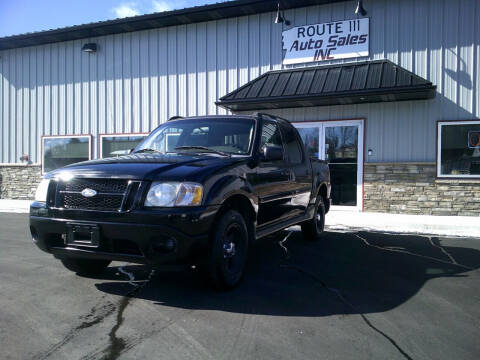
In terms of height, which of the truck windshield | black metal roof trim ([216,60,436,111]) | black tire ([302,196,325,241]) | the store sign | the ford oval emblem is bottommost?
black tire ([302,196,325,241])

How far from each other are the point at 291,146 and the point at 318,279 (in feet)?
6.87

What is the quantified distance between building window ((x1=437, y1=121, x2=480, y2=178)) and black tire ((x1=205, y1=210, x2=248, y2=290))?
792 cm

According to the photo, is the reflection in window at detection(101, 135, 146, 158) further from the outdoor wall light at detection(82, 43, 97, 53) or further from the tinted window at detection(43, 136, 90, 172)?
the outdoor wall light at detection(82, 43, 97, 53)

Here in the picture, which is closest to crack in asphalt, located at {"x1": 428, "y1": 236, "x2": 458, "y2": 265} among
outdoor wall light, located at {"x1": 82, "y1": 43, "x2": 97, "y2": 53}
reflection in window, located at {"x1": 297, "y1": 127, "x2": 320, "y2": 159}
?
reflection in window, located at {"x1": 297, "y1": 127, "x2": 320, "y2": 159}

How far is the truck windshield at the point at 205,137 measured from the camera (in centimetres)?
479

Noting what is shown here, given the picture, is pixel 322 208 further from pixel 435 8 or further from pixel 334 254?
pixel 435 8

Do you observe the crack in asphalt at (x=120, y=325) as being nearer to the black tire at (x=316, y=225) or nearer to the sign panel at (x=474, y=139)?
the black tire at (x=316, y=225)

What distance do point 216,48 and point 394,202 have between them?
22.6 ft

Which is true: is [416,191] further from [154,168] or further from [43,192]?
[43,192]

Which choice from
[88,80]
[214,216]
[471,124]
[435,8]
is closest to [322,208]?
[214,216]

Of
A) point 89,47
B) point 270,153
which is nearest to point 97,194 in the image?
point 270,153

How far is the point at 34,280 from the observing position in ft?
14.7

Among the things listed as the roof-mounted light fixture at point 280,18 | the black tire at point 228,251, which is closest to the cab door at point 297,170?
the black tire at point 228,251

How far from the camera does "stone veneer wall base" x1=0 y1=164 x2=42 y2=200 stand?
1498cm
